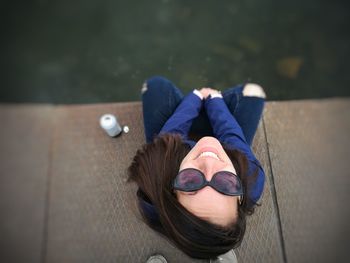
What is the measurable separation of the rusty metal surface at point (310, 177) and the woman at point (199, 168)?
0.33 meters

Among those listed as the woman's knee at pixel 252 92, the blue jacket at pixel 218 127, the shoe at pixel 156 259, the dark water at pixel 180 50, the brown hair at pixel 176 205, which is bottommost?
the shoe at pixel 156 259

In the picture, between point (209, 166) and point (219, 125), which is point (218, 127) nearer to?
point (219, 125)

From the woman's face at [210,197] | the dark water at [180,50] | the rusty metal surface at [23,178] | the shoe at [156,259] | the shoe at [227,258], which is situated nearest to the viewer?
the woman's face at [210,197]

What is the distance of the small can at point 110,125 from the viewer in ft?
5.80

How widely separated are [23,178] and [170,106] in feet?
4.34

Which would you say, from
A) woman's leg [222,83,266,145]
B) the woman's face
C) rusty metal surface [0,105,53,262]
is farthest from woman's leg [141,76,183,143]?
rusty metal surface [0,105,53,262]

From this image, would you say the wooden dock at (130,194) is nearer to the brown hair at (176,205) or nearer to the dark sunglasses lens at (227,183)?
the brown hair at (176,205)

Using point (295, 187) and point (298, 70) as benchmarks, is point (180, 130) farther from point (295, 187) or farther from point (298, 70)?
point (298, 70)

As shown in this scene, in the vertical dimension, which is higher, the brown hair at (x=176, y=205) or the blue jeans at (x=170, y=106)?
the blue jeans at (x=170, y=106)

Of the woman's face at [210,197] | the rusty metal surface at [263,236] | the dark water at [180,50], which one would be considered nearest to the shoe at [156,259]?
the rusty metal surface at [263,236]

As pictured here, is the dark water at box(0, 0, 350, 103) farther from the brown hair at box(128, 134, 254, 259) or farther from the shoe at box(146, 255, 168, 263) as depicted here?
the shoe at box(146, 255, 168, 263)

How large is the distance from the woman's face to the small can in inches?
23.5

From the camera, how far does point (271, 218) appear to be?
5.85 feet

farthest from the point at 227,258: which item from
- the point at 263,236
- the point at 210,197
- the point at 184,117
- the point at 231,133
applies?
the point at 184,117
